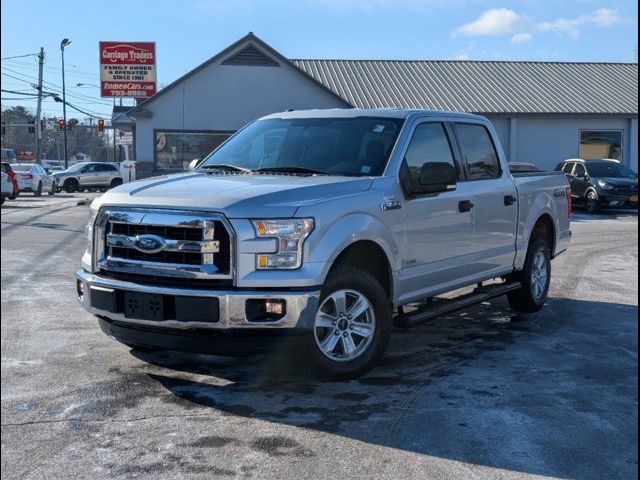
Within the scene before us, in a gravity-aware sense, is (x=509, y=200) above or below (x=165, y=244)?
above

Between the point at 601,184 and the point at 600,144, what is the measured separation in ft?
31.0

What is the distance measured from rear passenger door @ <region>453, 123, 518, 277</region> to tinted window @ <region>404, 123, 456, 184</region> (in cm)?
28

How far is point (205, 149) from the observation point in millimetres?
26094

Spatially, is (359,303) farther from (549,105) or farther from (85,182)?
(85,182)

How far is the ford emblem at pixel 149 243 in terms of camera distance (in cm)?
492

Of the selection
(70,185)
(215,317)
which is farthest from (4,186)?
(215,317)

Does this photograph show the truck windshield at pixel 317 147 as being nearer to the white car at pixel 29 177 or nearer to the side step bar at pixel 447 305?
the side step bar at pixel 447 305

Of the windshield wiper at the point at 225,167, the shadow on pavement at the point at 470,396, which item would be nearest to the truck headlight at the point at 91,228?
the shadow on pavement at the point at 470,396

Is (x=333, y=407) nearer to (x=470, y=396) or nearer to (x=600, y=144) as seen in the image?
(x=470, y=396)

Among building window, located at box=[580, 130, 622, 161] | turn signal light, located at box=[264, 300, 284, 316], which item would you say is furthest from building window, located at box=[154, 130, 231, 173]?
turn signal light, located at box=[264, 300, 284, 316]

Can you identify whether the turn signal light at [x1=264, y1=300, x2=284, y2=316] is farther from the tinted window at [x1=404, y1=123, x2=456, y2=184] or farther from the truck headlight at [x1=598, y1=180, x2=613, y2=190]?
the truck headlight at [x1=598, y1=180, x2=613, y2=190]

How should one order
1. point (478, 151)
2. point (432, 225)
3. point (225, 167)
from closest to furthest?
point (432, 225)
point (225, 167)
point (478, 151)

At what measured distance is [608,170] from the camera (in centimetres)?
2320

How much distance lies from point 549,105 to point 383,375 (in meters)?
27.1
